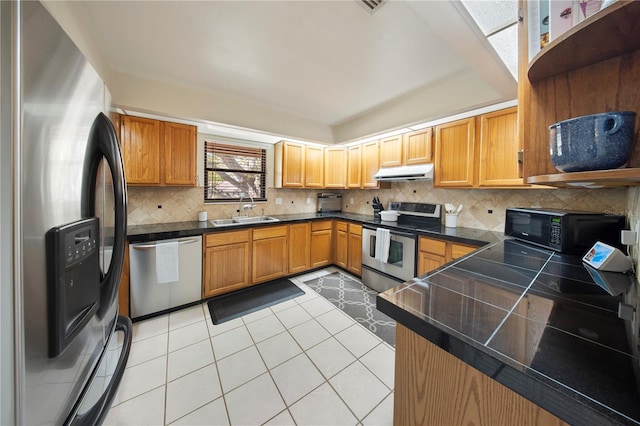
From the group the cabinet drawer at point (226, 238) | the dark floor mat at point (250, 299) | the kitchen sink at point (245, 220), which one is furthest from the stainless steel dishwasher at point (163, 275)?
the kitchen sink at point (245, 220)

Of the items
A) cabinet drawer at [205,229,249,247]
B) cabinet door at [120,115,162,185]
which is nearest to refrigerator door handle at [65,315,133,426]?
cabinet drawer at [205,229,249,247]

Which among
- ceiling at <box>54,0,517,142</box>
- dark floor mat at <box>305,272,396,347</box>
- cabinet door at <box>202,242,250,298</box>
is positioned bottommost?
dark floor mat at <box>305,272,396,347</box>

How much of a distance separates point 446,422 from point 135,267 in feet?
8.83

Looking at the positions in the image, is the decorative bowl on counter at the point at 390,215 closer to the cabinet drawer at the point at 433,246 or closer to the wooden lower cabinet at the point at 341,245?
the wooden lower cabinet at the point at 341,245

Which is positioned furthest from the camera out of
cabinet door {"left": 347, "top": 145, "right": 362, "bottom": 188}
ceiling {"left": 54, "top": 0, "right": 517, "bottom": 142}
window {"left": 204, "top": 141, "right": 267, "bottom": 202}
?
cabinet door {"left": 347, "top": 145, "right": 362, "bottom": 188}

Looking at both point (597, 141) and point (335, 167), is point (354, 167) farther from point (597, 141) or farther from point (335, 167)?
point (597, 141)

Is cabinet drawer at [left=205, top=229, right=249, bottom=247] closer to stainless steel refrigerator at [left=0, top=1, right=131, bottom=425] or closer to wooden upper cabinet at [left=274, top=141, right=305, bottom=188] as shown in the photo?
wooden upper cabinet at [left=274, top=141, right=305, bottom=188]

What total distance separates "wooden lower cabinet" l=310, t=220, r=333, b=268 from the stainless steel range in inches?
28.3

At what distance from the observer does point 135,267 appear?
88.6 inches

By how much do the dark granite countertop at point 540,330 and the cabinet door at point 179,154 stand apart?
273 centimetres

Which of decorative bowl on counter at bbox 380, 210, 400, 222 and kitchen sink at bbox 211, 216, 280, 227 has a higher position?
decorative bowl on counter at bbox 380, 210, 400, 222

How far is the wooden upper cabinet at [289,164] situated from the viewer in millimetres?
3588

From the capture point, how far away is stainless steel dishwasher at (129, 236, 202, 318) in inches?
89.1

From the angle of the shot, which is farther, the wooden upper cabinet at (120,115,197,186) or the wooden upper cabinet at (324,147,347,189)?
the wooden upper cabinet at (324,147,347,189)
